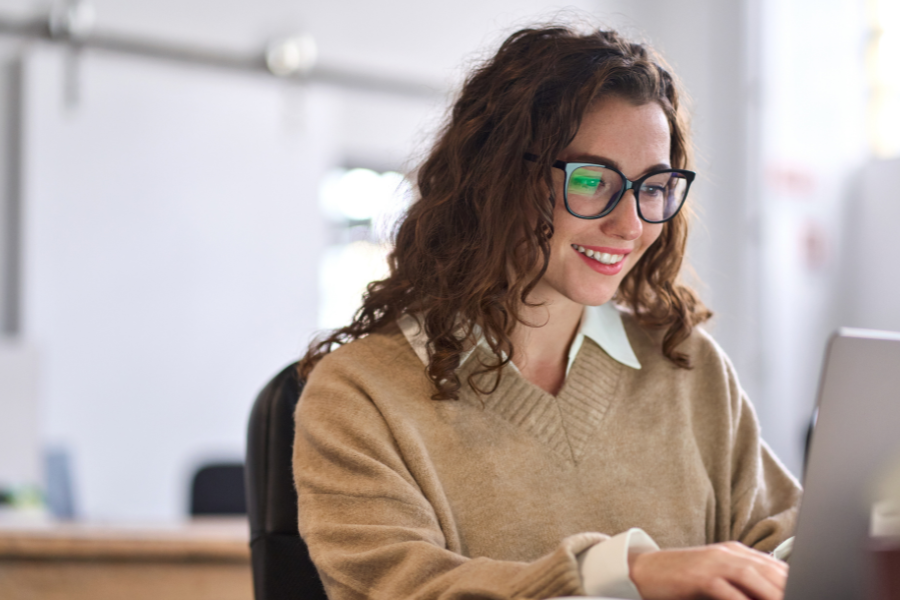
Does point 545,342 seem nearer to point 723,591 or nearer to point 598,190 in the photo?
point 598,190

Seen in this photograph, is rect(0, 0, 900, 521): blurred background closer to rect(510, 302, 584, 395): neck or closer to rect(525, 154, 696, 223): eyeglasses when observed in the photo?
rect(510, 302, 584, 395): neck

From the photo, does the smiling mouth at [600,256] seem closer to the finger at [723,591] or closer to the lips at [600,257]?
the lips at [600,257]

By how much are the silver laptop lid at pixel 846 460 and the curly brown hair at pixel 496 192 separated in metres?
0.54

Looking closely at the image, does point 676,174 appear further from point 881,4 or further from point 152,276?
point 881,4

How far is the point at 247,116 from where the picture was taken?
3664 millimetres

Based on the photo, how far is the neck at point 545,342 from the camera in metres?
1.28

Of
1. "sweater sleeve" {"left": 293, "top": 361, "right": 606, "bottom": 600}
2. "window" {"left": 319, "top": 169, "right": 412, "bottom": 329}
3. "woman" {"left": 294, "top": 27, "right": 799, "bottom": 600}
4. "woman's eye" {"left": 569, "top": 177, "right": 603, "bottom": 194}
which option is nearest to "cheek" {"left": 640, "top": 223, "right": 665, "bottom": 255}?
"woman" {"left": 294, "top": 27, "right": 799, "bottom": 600}

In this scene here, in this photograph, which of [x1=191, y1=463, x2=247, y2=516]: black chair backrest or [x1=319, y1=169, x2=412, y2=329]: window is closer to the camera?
[x1=191, y1=463, x2=247, y2=516]: black chair backrest

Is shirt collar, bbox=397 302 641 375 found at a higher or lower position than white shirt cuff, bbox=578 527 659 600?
higher

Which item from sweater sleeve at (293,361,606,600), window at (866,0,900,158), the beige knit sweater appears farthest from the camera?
window at (866,0,900,158)

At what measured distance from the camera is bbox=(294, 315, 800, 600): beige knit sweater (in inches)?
40.3

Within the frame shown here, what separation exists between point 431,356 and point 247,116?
8.92ft

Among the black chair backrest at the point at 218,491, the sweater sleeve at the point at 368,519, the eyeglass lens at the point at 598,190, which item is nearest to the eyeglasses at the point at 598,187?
the eyeglass lens at the point at 598,190

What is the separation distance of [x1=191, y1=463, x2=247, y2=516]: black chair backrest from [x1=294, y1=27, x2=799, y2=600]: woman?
1.67 metres
